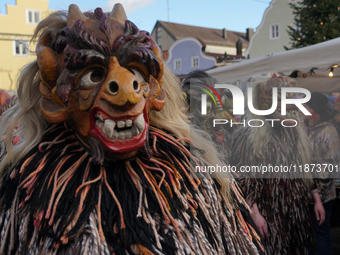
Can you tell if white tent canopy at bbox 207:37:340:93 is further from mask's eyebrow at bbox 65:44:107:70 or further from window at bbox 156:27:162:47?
window at bbox 156:27:162:47

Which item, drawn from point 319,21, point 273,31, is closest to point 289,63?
point 319,21

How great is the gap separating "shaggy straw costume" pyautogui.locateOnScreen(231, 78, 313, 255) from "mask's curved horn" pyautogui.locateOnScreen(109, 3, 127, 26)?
57.2 inches

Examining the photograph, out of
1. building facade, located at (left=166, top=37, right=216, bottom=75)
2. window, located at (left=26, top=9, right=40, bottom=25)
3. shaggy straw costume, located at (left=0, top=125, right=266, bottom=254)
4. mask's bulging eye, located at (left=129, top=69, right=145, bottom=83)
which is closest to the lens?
shaggy straw costume, located at (left=0, top=125, right=266, bottom=254)

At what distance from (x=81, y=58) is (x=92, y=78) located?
0.07 metres

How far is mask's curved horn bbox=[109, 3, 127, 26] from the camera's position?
3.65ft

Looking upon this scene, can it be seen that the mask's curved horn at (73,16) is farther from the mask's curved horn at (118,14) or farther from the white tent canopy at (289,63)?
the white tent canopy at (289,63)

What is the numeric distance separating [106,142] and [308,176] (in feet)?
6.68

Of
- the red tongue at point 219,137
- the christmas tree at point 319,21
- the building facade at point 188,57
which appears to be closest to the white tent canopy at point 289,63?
the red tongue at point 219,137

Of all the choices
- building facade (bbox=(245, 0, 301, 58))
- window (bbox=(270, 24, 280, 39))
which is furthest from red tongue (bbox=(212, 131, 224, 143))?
window (bbox=(270, 24, 280, 39))

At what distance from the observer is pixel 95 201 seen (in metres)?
1.01


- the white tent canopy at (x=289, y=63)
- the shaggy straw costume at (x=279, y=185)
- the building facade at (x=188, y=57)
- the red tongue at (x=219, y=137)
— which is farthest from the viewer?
the building facade at (x=188, y=57)

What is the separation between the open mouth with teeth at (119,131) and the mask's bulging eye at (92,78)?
85 millimetres

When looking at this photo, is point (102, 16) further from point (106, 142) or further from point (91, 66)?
point (106, 142)

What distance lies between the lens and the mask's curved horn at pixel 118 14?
3.65 feet
